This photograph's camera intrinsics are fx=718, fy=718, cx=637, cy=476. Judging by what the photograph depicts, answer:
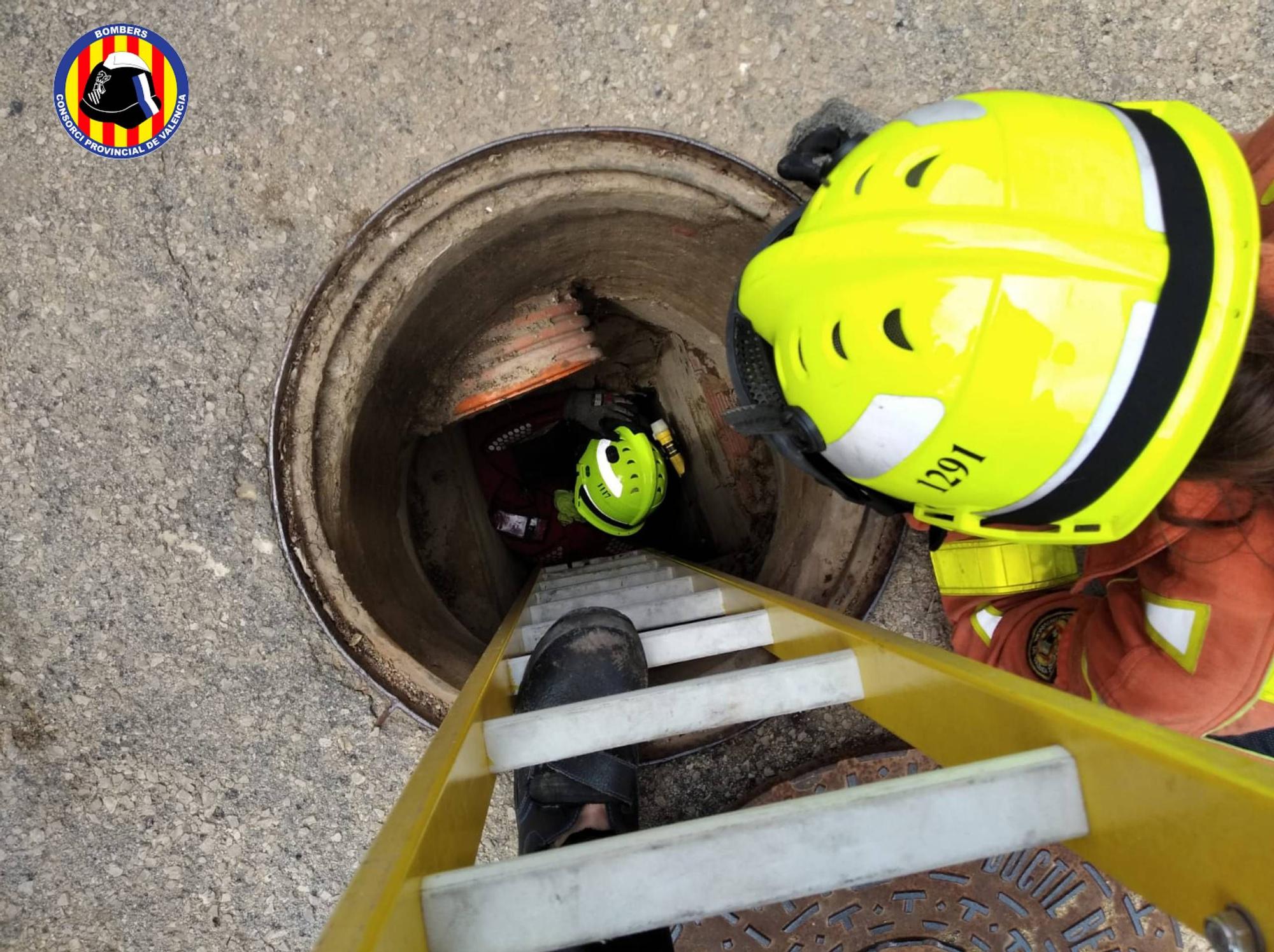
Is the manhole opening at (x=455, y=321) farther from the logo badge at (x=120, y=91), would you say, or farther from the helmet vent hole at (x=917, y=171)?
the helmet vent hole at (x=917, y=171)

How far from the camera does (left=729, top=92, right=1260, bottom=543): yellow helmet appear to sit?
1.01 meters

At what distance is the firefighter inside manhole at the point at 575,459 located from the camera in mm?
2627

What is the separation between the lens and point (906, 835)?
2.43 feet

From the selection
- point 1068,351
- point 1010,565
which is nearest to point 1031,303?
point 1068,351

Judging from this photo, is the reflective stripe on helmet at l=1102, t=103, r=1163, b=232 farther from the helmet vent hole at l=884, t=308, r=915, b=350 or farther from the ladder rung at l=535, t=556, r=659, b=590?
the ladder rung at l=535, t=556, r=659, b=590

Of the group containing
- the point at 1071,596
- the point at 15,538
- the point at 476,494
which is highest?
the point at 476,494

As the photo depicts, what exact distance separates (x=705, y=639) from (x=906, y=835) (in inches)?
38.8

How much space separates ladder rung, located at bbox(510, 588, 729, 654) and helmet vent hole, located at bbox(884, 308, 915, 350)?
1.07 metres

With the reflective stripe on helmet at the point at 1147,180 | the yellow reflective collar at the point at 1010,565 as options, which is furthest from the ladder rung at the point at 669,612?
the reflective stripe on helmet at the point at 1147,180

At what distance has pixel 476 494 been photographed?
3.78m

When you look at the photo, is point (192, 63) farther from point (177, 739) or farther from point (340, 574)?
point (177, 739)

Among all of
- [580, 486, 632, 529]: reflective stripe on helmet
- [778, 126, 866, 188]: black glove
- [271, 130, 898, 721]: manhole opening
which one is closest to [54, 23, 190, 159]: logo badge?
[271, 130, 898, 721]: manhole opening

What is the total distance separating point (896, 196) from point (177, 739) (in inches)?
84.6

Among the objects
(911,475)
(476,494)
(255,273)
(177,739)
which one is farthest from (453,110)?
(476,494)
